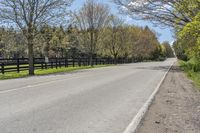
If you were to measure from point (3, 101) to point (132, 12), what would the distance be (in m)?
34.6

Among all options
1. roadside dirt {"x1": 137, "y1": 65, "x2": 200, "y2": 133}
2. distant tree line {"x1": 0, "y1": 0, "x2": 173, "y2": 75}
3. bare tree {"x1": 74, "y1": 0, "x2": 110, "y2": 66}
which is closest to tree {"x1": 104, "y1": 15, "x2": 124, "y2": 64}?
distant tree line {"x1": 0, "y1": 0, "x2": 173, "y2": 75}

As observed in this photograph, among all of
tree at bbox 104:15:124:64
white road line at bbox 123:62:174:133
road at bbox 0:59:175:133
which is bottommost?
white road line at bbox 123:62:174:133

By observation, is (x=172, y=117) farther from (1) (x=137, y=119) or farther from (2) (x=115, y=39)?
(2) (x=115, y=39)

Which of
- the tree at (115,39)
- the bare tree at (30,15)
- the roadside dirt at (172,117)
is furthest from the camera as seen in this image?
the tree at (115,39)

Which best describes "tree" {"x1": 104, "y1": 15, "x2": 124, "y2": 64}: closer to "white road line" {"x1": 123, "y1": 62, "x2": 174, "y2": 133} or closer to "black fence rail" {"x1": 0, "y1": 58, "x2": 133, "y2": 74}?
"black fence rail" {"x1": 0, "y1": 58, "x2": 133, "y2": 74}

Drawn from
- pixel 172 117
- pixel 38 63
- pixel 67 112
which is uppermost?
pixel 38 63

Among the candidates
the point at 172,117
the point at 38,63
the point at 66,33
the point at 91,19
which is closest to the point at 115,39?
the point at 66,33

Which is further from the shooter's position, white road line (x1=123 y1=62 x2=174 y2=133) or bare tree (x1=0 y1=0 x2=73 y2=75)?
bare tree (x1=0 y1=0 x2=73 y2=75)

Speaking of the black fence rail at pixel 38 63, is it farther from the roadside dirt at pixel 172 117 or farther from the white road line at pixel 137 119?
the white road line at pixel 137 119

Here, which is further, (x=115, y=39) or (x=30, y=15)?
(x=115, y=39)

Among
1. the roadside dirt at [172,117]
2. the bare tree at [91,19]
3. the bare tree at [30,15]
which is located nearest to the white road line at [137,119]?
the roadside dirt at [172,117]

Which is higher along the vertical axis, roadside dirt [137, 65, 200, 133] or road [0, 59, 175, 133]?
road [0, 59, 175, 133]

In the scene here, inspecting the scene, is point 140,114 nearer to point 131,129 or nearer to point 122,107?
point 122,107

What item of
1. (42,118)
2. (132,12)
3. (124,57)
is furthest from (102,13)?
(42,118)
